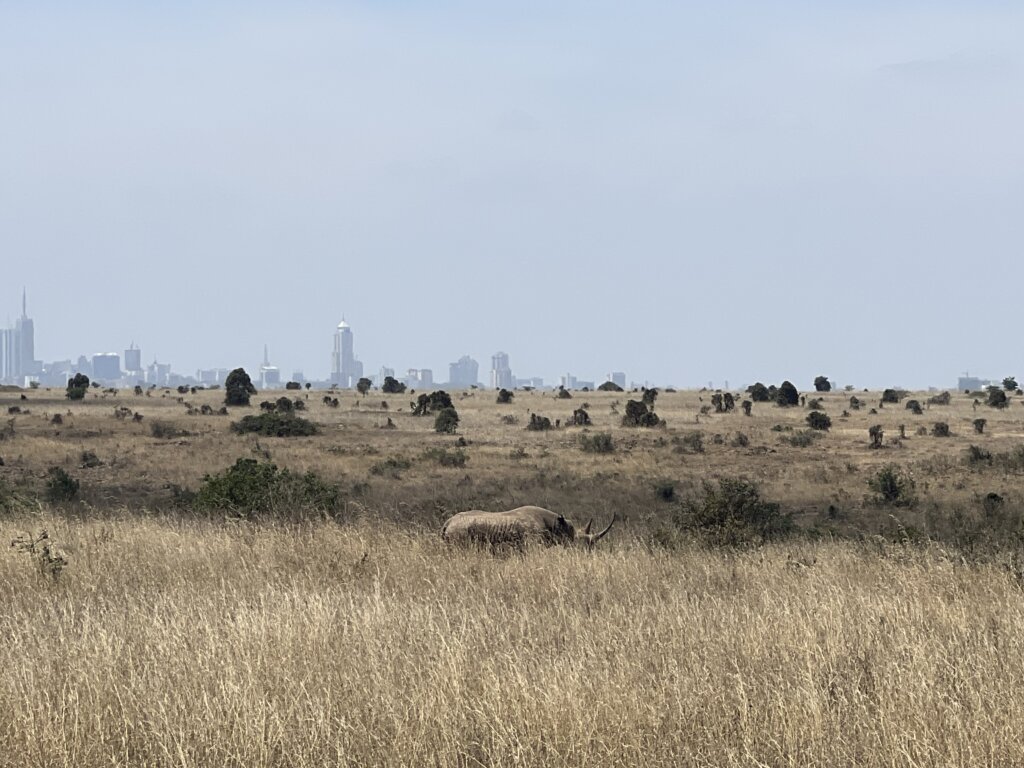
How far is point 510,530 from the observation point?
471 inches

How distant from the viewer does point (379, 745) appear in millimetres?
4969

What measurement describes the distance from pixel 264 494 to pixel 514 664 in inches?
424

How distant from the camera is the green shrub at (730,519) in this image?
43.2 feet

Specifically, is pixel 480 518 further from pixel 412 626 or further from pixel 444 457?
pixel 444 457

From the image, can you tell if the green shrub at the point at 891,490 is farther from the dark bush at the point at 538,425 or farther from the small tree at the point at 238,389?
the small tree at the point at 238,389

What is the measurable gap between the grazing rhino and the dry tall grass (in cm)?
170

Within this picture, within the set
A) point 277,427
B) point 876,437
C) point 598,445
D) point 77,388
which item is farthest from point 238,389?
point 876,437

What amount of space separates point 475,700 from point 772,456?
31149 millimetres

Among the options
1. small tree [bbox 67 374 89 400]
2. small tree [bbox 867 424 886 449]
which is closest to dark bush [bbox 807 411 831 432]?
small tree [bbox 867 424 886 449]

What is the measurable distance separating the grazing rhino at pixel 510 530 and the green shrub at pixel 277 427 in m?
30.2

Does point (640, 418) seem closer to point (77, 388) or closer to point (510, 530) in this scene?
point (510, 530)

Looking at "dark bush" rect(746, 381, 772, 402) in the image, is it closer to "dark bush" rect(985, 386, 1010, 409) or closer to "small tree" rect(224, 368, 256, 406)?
"dark bush" rect(985, 386, 1010, 409)

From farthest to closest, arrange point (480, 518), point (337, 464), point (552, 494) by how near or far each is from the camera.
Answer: point (337, 464) → point (552, 494) → point (480, 518)

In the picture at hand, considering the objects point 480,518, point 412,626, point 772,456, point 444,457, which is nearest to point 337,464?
point 444,457
